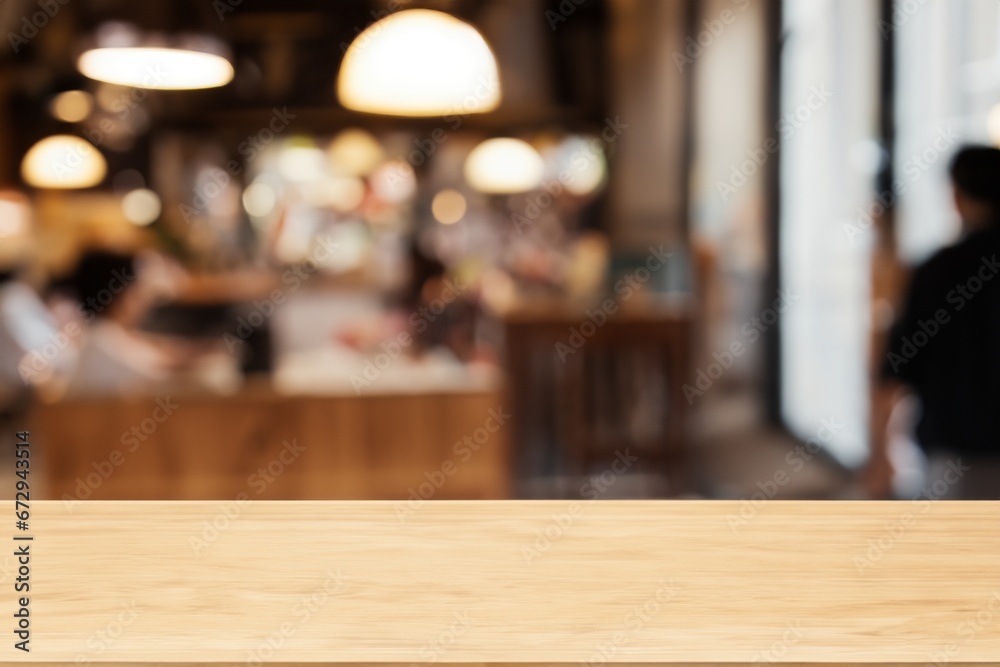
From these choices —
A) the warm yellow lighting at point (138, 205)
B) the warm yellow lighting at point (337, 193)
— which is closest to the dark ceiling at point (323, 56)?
the warm yellow lighting at point (337, 193)

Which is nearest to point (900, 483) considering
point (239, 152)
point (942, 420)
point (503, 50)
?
point (942, 420)

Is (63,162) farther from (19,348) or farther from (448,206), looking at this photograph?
(448,206)

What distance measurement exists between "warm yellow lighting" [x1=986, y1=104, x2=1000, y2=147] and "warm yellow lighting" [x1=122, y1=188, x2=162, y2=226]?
308 inches

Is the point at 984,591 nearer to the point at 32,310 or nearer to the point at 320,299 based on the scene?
the point at 32,310

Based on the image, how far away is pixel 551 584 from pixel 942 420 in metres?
2.37

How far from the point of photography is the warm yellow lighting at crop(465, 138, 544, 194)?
243 inches

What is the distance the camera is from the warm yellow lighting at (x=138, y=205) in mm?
9398

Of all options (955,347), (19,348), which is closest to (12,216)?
(19,348)

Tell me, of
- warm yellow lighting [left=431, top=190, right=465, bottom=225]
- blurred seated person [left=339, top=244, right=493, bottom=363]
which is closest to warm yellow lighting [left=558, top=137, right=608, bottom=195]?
warm yellow lighting [left=431, top=190, right=465, bottom=225]

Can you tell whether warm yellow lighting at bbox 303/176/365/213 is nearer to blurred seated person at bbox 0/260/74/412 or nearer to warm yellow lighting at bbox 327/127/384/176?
warm yellow lighting at bbox 327/127/384/176

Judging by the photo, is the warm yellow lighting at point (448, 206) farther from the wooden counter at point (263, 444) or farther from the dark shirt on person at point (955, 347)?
the dark shirt on person at point (955, 347)

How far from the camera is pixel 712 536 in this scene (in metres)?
0.80

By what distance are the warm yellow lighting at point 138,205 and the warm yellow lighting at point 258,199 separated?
2.97 feet

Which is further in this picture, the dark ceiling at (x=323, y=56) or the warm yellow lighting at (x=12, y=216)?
the warm yellow lighting at (x=12, y=216)
